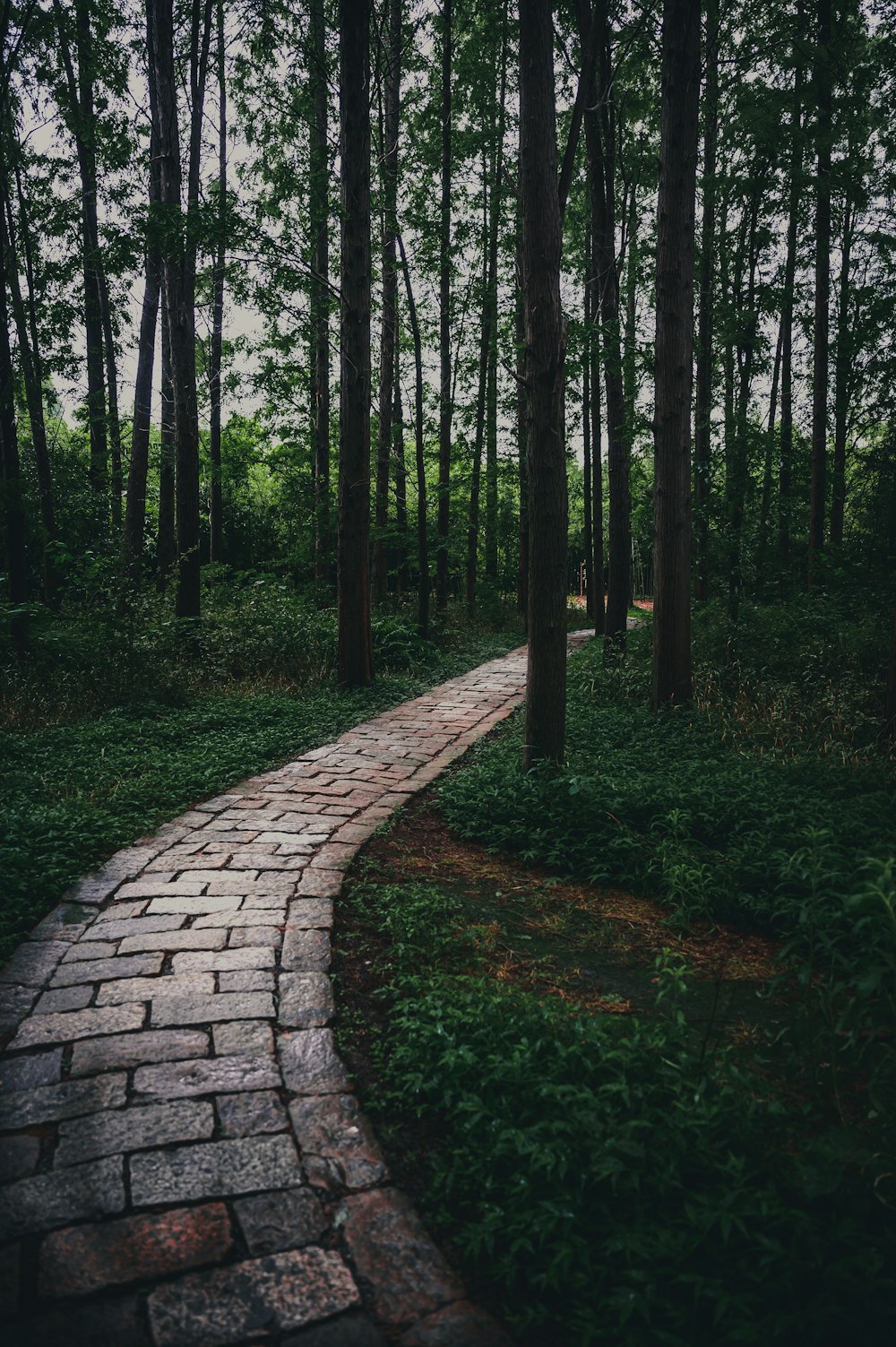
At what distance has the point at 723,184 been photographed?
11.0 metres

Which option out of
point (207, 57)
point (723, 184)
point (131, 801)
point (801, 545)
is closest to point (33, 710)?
point (131, 801)

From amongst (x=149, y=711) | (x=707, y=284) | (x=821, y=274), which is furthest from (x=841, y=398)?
(x=149, y=711)

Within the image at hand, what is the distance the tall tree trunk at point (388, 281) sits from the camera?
34.4 ft

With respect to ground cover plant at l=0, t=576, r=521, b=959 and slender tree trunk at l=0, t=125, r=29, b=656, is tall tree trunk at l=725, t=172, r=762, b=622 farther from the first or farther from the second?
slender tree trunk at l=0, t=125, r=29, b=656

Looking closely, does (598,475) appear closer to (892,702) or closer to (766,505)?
(766,505)

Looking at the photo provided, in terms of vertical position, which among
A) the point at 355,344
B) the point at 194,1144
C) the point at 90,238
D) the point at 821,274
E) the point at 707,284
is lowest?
the point at 194,1144

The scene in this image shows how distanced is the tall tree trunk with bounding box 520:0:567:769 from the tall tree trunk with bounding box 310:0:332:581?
163 inches

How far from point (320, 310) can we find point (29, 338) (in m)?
4.28

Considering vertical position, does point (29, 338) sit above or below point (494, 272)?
below

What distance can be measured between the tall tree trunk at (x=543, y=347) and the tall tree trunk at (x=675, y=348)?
6.64 feet

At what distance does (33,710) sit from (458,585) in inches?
556

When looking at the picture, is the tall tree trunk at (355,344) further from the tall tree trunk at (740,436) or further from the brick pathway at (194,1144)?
the brick pathway at (194,1144)

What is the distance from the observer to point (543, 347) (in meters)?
4.61

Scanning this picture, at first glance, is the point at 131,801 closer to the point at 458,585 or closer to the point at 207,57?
the point at 207,57
